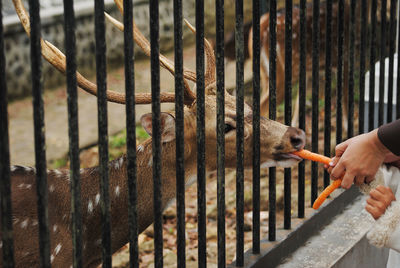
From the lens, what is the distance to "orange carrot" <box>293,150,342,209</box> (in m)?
2.41

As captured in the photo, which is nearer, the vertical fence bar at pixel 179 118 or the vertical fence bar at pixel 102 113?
the vertical fence bar at pixel 102 113

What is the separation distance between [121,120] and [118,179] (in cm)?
518

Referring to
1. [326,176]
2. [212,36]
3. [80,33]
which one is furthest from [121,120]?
[326,176]

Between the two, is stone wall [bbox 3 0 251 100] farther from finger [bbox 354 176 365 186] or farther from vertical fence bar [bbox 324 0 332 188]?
finger [bbox 354 176 365 186]

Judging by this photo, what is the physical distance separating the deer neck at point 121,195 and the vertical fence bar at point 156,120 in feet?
1.92

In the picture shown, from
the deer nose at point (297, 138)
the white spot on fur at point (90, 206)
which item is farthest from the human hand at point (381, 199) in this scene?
the white spot on fur at point (90, 206)

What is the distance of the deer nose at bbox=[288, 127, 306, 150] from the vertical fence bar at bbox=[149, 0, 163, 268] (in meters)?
0.88

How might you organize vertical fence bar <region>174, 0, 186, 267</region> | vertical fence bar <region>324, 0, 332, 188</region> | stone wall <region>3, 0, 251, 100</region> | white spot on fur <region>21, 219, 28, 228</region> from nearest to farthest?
1. vertical fence bar <region>174, 0, 186, 267</region>
2. white spot on fur <region>21, 219, 28, 228</region>
3. vertical fence bar <region>324, 0, 332, 188</region>
4. stone wall <region>3, 0, 251, 100</region>

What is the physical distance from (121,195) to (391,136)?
1.11m

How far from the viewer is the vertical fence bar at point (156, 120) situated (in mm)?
2043

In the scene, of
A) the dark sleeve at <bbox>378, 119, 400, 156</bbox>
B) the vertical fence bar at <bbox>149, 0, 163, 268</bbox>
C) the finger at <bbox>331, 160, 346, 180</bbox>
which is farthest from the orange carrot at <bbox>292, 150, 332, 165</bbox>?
the vertical fence bar at <bbox>149, 0, 163, 268</bbox>

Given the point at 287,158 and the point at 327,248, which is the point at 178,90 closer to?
the point at 287,158

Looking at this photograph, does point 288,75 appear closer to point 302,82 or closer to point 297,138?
point 302,82

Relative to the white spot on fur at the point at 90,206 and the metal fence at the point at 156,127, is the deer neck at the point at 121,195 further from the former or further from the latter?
the metal fence at the point at 156,127
